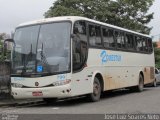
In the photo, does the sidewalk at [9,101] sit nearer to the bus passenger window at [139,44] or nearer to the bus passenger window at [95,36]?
the bus passenger window at [95,36]

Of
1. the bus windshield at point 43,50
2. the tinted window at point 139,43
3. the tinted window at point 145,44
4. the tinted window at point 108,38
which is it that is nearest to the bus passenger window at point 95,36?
the tinted window at point 108,38

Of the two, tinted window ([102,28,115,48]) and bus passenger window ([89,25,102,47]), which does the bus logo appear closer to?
tinted window ([102,28,115,48])

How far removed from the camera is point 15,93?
1608cm

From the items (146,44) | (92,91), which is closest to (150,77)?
(146,44)

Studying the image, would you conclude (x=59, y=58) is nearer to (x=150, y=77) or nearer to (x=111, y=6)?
(x=150, y=77)

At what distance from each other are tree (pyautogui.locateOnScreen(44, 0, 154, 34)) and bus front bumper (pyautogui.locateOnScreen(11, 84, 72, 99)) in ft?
77.3

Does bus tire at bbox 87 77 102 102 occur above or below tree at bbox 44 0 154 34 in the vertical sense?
below

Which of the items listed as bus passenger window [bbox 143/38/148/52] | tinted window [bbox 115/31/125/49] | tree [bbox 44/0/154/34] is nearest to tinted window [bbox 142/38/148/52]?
bus passenger window [bbox 143/38/148/52]

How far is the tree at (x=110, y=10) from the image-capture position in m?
39.8

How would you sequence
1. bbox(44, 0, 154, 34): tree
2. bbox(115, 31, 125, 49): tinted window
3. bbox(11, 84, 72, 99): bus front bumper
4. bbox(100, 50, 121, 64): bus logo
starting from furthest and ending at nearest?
bbox(44, 0, 154, 34): tree, bbox(115, 31, 125, 49): tinted window, bbox(100, 50, 121, 64): bus logo, bbox(11, 84, 72, 99): bus front bumper

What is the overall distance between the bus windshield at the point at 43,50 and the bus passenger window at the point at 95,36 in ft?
5.68

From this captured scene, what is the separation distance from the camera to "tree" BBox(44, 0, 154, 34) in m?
39.8

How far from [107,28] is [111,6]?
22.2 metres

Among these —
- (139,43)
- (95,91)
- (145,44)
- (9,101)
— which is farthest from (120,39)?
(9,101)
